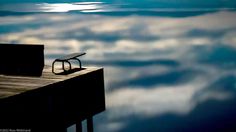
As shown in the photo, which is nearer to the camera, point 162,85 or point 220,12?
point 162,85

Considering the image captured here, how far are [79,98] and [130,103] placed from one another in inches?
592

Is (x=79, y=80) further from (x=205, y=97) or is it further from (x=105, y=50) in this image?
(x=105, y=50)

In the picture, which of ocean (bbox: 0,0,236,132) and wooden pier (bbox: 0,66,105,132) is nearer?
wooden pier (bbox: 0,66,105,132)

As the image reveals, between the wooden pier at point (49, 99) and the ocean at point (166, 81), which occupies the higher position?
the wooden pier at point (49, 99)

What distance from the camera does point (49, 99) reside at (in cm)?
953

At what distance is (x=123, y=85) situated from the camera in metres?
29.8

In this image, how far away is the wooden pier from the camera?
8.60m

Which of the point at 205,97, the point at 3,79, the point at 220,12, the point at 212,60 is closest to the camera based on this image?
the point at 3,79

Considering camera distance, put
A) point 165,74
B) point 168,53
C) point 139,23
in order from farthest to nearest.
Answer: point 139,23, point 168,53, point 165,74

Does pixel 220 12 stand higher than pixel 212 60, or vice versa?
pixel 220 12

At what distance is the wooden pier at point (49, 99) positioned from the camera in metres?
8.60

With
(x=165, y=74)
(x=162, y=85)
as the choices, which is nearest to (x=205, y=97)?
(x=162, y=85)

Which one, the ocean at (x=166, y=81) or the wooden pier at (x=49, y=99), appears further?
the ocean at (x=166, y=81)

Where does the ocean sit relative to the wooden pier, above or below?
below
